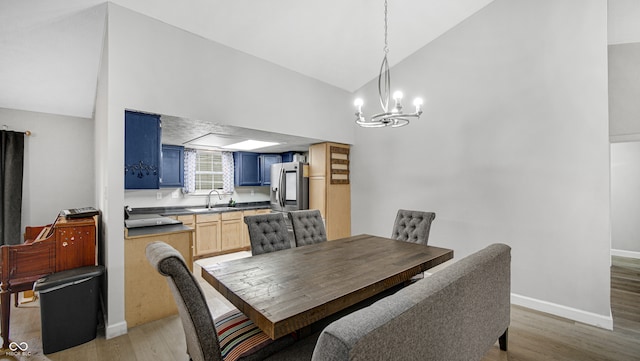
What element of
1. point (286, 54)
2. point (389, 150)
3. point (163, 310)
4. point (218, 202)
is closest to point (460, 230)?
point (389, 150)

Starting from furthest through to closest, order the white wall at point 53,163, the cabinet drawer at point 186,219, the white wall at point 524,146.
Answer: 1. the cabinet drawer at point 186,219
2. the white wall at point 53,163
3. the white wall at point 524,146

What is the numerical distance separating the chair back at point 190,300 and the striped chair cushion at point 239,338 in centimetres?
7

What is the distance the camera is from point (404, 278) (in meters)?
1.84

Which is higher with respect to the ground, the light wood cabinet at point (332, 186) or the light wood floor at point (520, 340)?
the light wood cabinet at point (332, 186)

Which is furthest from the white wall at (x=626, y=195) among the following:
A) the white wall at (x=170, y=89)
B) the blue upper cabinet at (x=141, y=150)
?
the blue upper cabinet at (x=141, y=150)

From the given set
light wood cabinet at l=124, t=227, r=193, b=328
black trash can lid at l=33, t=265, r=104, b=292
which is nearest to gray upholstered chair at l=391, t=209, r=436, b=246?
light wood cabinet at l=124, t=227, r=193, b=328

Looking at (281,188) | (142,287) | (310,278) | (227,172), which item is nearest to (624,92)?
(310,278)

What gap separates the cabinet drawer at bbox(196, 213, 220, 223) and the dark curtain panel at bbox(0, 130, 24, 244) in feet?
7.40

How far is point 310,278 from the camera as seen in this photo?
1.66 m

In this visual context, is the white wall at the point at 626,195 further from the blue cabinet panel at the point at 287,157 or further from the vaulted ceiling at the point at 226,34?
the blue cabinet panel at the point at 287,157

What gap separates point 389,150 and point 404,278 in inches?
106

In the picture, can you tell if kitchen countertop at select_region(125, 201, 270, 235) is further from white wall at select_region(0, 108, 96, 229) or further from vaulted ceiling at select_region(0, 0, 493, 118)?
vaulted ceiling at select_region(0, 0, 493, 118)

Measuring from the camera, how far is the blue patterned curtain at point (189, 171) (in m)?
4.93

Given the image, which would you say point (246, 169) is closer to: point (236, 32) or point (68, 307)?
point (236, 32)
